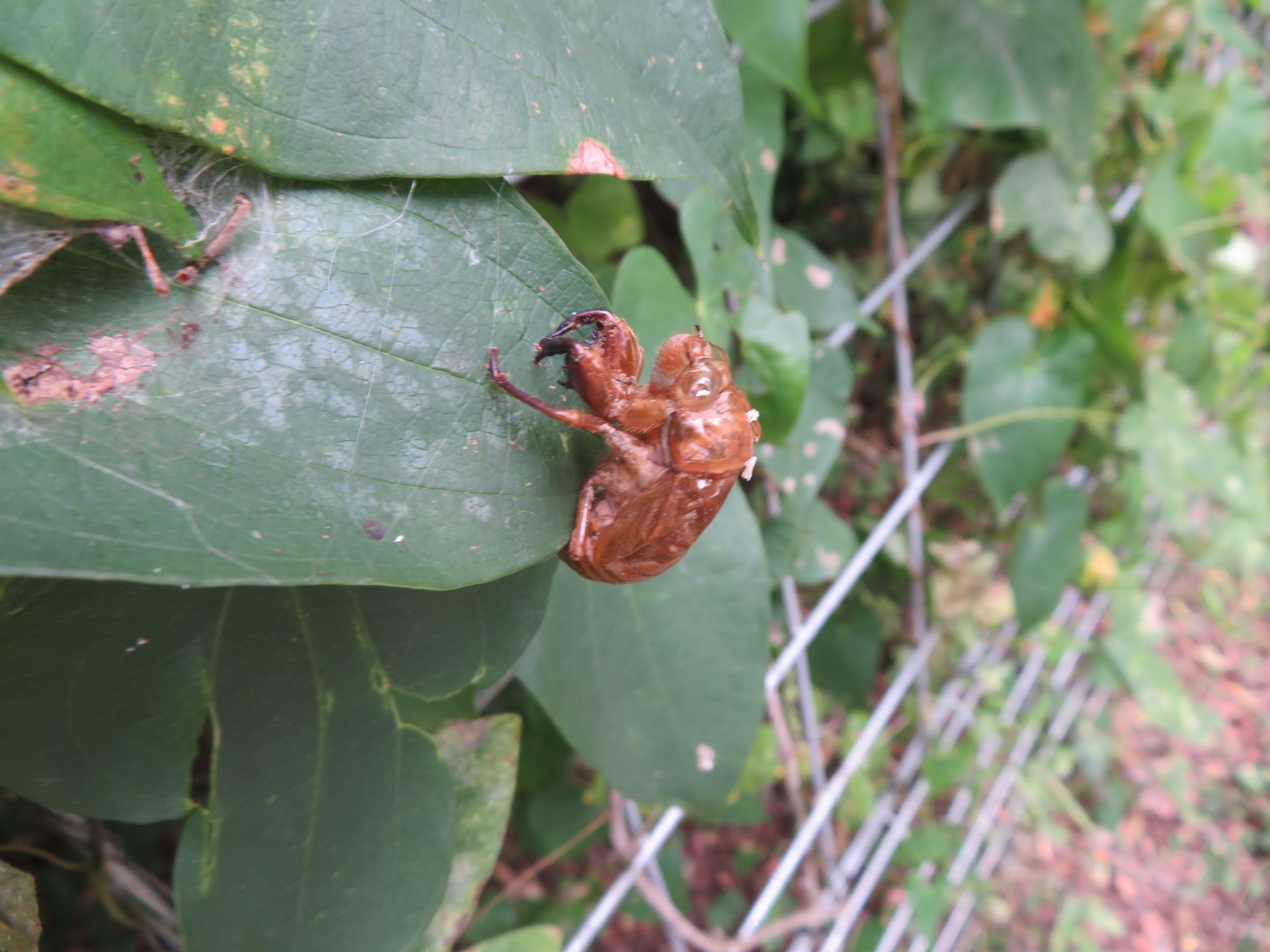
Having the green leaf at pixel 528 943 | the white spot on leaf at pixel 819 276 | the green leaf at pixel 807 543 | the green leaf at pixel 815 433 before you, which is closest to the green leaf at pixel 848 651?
the green leaf at pixel 807 543

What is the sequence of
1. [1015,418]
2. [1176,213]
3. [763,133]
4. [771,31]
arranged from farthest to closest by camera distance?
[1176,213], [1015,418], [763,133], [771,31]

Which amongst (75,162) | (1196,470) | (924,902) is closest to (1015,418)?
(1196,470)

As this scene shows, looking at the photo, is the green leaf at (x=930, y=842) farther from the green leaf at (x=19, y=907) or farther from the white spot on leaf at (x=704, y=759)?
the green leaf at (x=19, y=907)

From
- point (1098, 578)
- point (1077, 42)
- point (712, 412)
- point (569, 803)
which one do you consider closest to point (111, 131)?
point (712, 412)

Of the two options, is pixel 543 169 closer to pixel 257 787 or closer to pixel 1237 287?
pixel 257 787

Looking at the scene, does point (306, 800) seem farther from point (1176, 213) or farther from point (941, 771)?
point (1176, 213)

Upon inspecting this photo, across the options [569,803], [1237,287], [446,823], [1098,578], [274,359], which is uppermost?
[1237,287]
